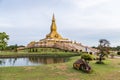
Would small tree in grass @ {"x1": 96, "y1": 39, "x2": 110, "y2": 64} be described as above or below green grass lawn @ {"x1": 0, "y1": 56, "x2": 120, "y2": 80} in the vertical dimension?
above

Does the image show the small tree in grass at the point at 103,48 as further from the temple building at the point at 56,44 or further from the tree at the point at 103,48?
the temple building at the point at 56,44

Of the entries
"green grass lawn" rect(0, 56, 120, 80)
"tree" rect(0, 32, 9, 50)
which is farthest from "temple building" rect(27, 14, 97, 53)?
"green grass lawn" rect(0, 56, 120, 80)

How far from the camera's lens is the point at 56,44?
83.2 m

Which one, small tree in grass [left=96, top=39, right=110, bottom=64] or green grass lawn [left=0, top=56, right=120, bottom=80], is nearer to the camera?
green grass lawn [left=0, top=56, right=120, bottom=80]

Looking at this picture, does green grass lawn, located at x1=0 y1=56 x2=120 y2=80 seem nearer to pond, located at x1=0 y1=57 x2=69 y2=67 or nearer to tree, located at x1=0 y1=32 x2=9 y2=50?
pond, located at x1=0 y1=57 x2=69 y2=67

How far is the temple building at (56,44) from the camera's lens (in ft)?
250

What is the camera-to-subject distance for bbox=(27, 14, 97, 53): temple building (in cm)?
7622

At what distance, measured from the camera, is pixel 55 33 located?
320 feet

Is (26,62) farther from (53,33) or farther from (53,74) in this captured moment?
(53,33)

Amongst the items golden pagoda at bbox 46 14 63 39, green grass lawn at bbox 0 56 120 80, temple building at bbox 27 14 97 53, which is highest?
golden pagoda at bbox 46 14 63 39

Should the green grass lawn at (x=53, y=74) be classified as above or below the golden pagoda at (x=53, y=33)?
below

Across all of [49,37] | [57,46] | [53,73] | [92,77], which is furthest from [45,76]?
[49,37]

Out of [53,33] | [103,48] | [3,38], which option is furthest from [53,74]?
[53,33]

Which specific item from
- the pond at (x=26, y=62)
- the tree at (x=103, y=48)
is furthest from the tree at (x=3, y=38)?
the tree at (x=103, y=48)
